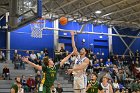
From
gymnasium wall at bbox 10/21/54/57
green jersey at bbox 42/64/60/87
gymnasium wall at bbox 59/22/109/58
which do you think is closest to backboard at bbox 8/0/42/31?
green jersey at bbox 42/64/60/87

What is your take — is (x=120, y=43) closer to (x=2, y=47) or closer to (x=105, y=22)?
(x=105, y=22)

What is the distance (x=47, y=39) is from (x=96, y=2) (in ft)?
19.7

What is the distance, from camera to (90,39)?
1170 inches

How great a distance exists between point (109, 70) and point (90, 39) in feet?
19.5

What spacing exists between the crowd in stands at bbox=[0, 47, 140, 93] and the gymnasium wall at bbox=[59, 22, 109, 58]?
125 centimetres

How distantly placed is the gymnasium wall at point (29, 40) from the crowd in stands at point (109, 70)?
1.01 m

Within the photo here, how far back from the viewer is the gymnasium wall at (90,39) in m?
28.6

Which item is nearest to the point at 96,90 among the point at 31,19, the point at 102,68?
the point at 31,19

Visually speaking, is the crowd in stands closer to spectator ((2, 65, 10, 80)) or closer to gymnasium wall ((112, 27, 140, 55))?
spectator ((2, 65, 10, 80))

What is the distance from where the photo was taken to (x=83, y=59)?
369 inches

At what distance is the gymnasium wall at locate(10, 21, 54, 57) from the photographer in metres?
26.2

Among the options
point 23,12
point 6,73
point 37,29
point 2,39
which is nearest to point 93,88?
point 23,12

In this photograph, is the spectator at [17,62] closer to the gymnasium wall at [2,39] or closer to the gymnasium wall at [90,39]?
the gymnasium wall at [2,39]

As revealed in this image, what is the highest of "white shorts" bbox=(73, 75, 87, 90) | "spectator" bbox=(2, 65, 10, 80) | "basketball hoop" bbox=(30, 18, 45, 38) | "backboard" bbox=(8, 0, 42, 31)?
"basketball hoop" bbox=(30, 18, 45, 38)
